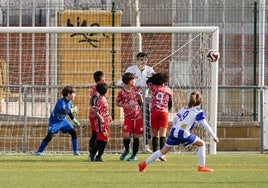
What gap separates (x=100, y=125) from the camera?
2100 cm

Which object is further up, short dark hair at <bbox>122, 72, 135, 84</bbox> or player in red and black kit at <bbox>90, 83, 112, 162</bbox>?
short dark hair at <bbox>122, 72, 135, 84</bbox>

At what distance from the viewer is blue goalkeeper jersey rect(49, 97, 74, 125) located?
23484mm

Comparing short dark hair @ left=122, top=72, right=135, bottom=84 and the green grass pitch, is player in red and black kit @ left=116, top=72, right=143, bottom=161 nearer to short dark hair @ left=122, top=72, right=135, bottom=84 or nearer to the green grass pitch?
short dark hair @ left=122, top=72, right=135, bottom=84

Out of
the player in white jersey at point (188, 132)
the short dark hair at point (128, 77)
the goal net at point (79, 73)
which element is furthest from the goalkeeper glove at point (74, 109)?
the player in white jersey at point (188, 132)

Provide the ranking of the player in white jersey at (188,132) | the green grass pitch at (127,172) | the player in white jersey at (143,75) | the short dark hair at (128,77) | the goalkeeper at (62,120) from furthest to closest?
the goalkeeper at (62,120), the player in white jersey at (143,75), the short dark hair at (128,77), the player in white jersey at (188,132), the green grass pitch at (127,172)

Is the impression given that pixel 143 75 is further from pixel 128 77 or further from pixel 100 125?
pixel 100 125

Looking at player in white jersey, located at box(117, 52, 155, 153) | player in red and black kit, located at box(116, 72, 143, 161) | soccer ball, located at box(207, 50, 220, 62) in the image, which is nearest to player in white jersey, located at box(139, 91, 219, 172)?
player in red and black kit, located at box(116, 72, 143, 161)

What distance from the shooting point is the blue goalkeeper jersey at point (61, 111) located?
23.5 metres

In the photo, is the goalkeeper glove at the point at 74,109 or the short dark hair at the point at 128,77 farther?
the goalkeeper glove at the point at 74,109

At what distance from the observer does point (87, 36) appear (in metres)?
26.5

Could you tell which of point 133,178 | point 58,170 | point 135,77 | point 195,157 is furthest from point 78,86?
point 133,178

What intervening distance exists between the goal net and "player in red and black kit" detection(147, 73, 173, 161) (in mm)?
3116

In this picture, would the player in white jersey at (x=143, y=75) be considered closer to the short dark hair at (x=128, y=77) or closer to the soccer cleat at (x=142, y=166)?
the short dark hair at (x=128, y=77)

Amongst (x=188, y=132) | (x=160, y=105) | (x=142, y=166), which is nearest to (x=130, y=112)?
(x=160, y=105)
